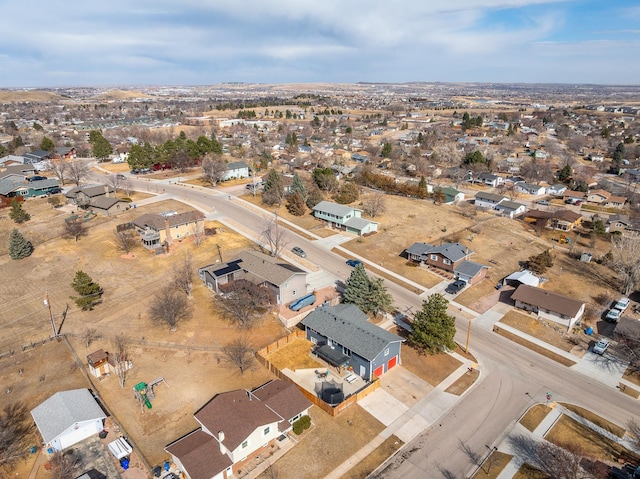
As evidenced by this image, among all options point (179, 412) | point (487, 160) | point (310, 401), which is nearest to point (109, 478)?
point (179, 412)

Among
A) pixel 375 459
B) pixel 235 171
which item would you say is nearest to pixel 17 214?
pixel 235 171

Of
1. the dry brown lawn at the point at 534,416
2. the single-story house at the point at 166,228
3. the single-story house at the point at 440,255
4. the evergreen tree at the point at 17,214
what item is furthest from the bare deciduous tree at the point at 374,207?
the evergreen tree at the point at 17,214

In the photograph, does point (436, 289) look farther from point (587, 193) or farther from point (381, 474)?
point (587, 193)

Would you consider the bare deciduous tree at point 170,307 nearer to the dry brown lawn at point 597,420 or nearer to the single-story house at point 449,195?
the dry brown lawn at point 597,420

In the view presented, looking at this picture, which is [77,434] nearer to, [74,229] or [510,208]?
[74,229]

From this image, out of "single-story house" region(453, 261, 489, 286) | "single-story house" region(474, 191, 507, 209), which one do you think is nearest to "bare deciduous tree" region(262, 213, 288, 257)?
"single-story house" region(453, 261, 489, 286)

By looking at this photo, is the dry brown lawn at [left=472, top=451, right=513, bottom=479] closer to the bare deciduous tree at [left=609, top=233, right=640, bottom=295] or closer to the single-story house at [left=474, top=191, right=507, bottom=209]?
the bare deciduous tree at [left=609, top=233, right=640, bottom=295]
